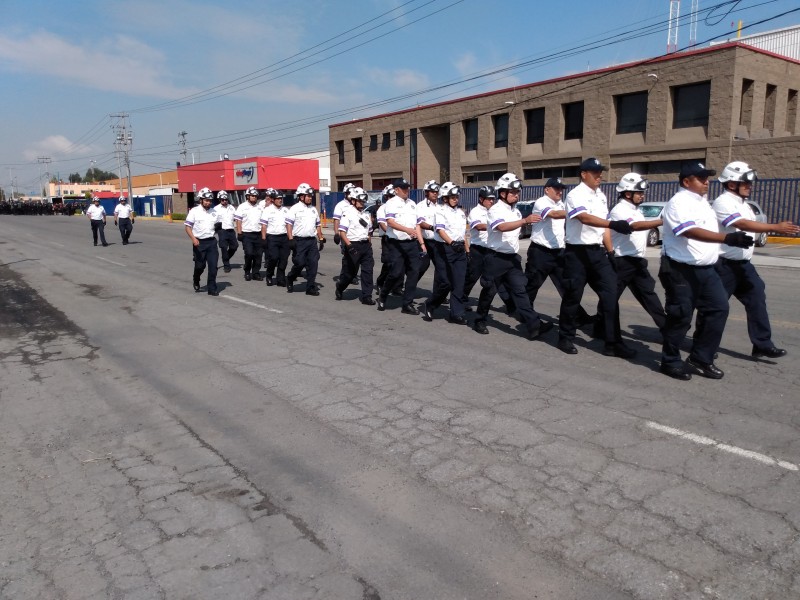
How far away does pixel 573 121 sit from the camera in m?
34.0

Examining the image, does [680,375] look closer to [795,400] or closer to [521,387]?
[795,400]

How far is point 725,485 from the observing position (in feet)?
12.3

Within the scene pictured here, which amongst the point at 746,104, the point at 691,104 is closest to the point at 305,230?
the point at 691,104

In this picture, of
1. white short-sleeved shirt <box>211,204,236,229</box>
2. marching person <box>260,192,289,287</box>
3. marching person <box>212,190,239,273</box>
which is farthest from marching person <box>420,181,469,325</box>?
white short-sleeved shirt <box>211,204,236,229</box>

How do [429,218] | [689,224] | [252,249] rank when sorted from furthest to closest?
[252,249] → [429,218] → [689,224]

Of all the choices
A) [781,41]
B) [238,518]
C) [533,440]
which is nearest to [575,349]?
→ [533,440]

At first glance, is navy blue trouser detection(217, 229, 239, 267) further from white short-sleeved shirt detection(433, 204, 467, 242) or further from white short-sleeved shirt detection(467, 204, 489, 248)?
white short-sleeved shirt detection(467, 204, 489, 248)

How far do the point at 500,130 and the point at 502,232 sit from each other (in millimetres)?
32319

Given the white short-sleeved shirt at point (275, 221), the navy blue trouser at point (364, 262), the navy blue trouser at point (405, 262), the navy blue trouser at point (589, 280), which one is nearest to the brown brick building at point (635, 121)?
the white short-sleeved shirt at point (275, 221)

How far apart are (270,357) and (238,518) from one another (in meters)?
3.50

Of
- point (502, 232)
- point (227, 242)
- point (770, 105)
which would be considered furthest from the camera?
point (770, 105)

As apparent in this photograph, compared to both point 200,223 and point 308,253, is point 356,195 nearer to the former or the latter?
point 308,253

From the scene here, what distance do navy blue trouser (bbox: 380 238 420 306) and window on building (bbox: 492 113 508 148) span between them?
2997cm

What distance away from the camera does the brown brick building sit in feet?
89.1
